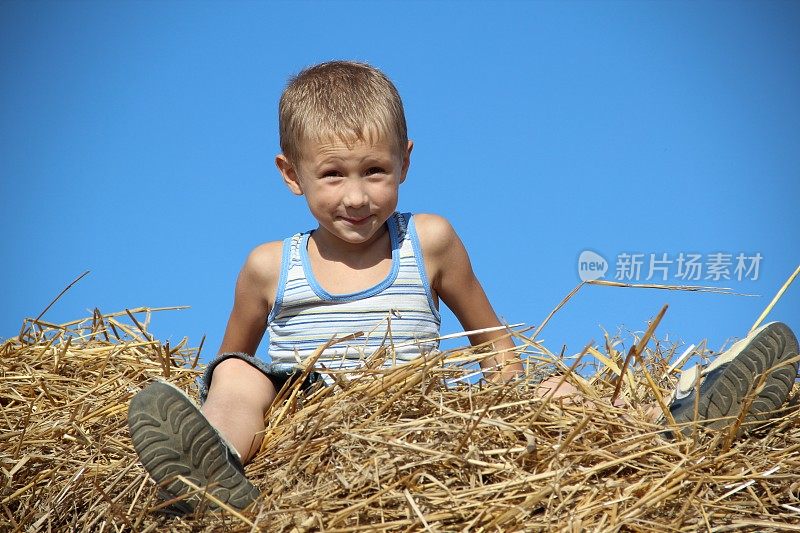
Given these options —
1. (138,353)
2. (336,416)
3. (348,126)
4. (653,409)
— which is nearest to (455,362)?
(336,416)

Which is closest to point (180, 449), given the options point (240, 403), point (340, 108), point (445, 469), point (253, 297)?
point (240, 403)

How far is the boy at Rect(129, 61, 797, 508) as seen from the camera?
120 inches

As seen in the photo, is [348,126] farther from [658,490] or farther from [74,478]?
[658,490]

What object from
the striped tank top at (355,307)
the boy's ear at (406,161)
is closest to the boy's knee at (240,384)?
the striped tank top at (355,307)

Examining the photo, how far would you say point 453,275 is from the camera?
3393 mm

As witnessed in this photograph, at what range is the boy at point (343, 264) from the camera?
3039 mm

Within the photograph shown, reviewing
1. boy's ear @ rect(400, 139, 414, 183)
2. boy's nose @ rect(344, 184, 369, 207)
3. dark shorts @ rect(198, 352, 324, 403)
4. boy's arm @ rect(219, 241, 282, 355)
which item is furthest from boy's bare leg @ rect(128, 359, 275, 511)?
boy's ear @ rect(400, 139, 414, 183)

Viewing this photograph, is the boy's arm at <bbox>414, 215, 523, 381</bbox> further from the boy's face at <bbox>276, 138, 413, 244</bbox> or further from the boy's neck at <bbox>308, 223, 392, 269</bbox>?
the boy's face at <bbox>276, 138, 413, 244</bbox>

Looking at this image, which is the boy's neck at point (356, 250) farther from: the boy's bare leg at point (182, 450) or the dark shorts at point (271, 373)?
the boy's bare leg at point (182, 450)

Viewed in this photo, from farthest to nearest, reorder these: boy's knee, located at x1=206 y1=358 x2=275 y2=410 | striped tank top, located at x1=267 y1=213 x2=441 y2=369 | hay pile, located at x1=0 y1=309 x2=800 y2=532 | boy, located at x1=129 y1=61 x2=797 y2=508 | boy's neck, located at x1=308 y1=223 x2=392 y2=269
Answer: boy's neck, located at x1=308 y1=223 x2=392 y2=269, striped tank top, located at x1=267 y1=213 x2=441 y2=369, boy, located at x1=129 y1=61 x2=797 y2=508, boy's knee, located at x1=206 y1=358 x2=275 y2=410, hay pile, located at x1=0 y1=309 x2=800 y2=532

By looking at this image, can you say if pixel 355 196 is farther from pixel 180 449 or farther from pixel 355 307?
pixel 180 449

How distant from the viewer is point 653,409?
2.59 m

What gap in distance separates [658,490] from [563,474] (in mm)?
214

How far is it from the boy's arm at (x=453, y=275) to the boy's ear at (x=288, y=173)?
45 cm
